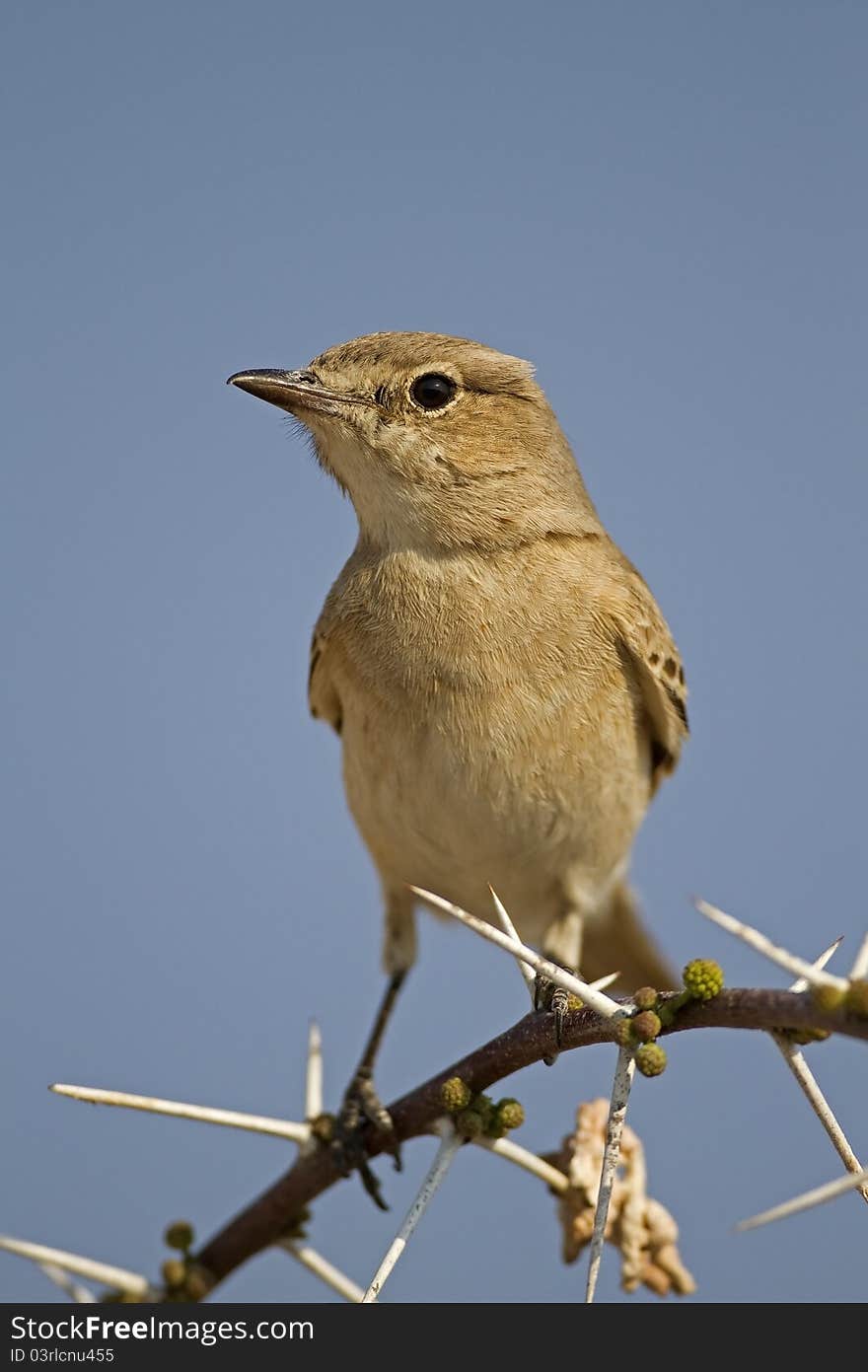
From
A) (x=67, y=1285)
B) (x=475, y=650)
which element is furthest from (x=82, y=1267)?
(x=475, y=650)

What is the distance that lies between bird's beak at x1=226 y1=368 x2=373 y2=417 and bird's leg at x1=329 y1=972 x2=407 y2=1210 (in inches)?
114

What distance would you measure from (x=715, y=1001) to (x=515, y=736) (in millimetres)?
2729

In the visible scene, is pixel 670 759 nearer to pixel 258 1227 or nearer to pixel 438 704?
pixel 438 704

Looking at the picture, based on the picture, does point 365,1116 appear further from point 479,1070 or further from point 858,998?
point 858,998

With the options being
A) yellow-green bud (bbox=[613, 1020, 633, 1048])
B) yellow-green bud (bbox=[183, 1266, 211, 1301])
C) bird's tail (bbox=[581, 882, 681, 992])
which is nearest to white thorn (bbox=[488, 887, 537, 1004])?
yellow-green bud (bbox=[613, 1020, 633, 1048])

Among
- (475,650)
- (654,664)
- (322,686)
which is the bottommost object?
(475,650)

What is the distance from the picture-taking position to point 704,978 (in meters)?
2.86

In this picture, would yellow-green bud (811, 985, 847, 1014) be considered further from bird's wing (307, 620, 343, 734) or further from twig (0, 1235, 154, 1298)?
bird's wing (307, 620, 343, 734)

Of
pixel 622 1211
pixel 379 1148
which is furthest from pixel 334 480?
pixel 622 1211

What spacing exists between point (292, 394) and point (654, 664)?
6.45 ft

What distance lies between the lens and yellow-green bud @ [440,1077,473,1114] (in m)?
3.85

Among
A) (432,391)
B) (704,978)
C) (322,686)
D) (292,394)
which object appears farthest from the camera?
(322,686)

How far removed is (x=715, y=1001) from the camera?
2.86m

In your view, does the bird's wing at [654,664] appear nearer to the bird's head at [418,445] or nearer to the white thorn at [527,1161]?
the bird's head at [418,445]
